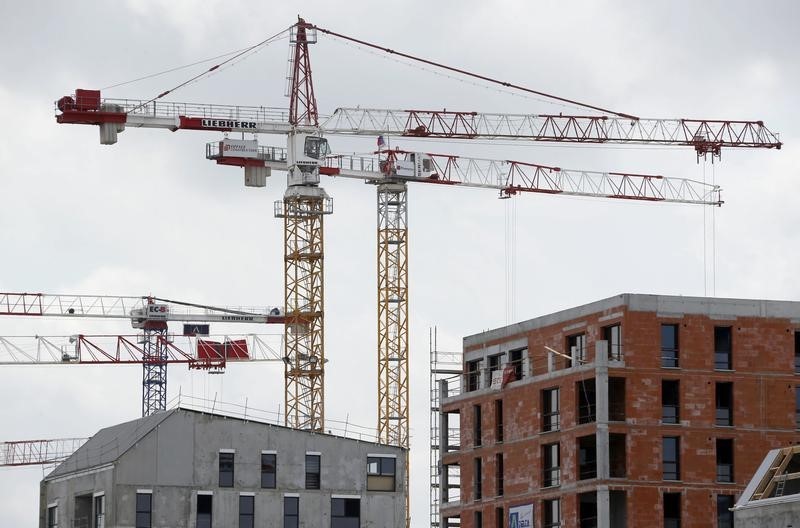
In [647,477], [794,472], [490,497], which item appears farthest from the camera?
[490,497]

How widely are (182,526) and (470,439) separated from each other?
21763 mm

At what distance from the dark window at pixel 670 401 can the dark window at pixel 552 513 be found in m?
8.35

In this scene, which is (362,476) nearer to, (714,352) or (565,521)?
(565,521)

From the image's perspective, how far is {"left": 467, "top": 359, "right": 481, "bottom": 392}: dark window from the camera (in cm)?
15125

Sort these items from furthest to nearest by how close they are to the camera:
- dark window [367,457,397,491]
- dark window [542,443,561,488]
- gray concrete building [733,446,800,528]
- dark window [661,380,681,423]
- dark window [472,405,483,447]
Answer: dark window [472,405,483,447] → dark window [367,457,397,491] → dark window [542,443,561,488] → dark window [661,380,681,423] → gray concrete building [733,446,800,528]

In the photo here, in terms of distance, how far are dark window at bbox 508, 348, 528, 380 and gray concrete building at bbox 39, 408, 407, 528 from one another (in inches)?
357

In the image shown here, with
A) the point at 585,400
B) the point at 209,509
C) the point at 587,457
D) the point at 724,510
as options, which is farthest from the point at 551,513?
the point at 209,509

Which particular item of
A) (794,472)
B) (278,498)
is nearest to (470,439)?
(278,498)

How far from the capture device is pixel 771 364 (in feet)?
460

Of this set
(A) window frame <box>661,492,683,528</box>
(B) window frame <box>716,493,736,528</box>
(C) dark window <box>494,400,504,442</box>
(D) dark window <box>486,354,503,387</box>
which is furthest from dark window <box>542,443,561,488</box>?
(B) window frame <box>716,493,736,528</box>

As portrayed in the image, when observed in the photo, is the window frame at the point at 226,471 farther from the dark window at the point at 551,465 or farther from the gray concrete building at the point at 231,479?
the dark window at the point at 551,465

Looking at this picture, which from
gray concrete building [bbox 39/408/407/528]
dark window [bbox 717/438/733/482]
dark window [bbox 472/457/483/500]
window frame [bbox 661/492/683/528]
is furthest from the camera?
dark window [bbox 472/457/483/500]

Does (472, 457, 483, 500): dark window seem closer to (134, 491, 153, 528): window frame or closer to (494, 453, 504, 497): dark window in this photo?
(494, 453, 504, 497): dark window

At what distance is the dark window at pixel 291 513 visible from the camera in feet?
459
